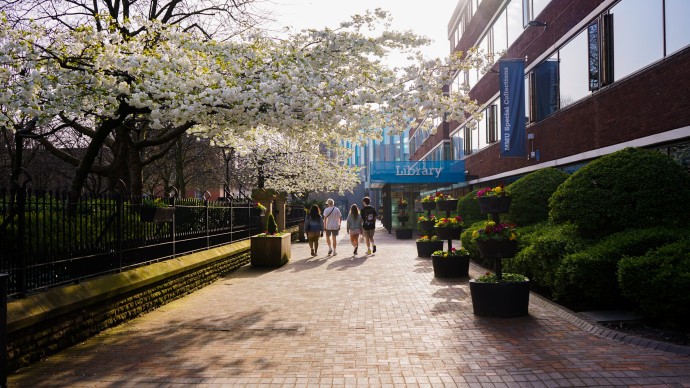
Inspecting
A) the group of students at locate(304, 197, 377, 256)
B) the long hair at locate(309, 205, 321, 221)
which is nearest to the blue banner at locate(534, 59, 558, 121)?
the group of students at locate(304, 197, 377, 256)

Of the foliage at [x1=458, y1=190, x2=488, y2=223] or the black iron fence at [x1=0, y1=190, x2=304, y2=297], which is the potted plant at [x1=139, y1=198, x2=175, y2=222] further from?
the foliage at [x1=458, y1=190, x2=488, y2=223]

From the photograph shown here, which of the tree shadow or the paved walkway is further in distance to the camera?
the tree shadow

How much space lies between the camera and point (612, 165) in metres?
8.75

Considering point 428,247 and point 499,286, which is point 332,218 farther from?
point 499,286

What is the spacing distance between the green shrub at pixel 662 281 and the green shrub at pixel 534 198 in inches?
241

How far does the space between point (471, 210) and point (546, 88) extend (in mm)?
4589

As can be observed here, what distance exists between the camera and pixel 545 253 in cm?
881

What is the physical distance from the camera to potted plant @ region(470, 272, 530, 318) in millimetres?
7551

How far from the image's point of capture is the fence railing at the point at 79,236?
5.85 meters

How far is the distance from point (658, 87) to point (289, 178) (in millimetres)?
29728

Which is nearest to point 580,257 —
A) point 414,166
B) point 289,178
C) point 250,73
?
point 250,73

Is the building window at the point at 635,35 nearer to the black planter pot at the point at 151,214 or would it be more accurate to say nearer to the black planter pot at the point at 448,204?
the black planter pot at the point at 448,204

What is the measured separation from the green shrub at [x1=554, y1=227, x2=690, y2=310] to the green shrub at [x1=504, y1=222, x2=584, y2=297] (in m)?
0.61

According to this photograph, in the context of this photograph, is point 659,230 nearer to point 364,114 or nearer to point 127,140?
point 364,114
